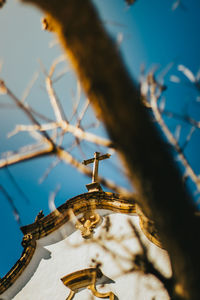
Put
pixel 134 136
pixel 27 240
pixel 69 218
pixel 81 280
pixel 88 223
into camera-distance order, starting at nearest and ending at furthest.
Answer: pixel 134 136 < pixel 81 280 < pixel 88 223 < pixel 27 240 < pixel 69 218

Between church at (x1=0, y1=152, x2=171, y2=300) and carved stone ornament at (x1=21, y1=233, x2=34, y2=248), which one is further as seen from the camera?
carved stone ornament at (x1=21, y1=233, x2=34, y2=248)

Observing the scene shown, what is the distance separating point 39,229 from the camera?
28.4 ft

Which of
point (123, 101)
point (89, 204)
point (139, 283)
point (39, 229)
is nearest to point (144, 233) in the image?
point (139, 283)

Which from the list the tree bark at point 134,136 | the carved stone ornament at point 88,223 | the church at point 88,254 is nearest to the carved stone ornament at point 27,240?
the church at point 88,254

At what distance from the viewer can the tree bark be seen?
1.92 metres

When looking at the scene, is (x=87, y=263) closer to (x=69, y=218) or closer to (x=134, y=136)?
(x=69, y=218)

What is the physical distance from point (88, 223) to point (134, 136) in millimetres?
6439

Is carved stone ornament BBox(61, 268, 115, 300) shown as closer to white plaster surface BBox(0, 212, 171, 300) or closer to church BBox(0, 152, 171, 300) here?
church BBox(0, 152, 171, 300)

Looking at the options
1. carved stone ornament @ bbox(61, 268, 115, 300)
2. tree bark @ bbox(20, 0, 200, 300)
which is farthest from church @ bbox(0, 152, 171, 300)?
tree bark @ bbox(20, 0, 200, 300)

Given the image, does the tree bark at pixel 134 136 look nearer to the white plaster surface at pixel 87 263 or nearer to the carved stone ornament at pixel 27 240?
the white plaster surface at pixel 87 263

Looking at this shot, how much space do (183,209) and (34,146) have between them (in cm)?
158

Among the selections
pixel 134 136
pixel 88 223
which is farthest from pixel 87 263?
pixel 134 136

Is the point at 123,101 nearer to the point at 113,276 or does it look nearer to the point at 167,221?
the point at 167,221

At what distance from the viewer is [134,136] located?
6.46ft
